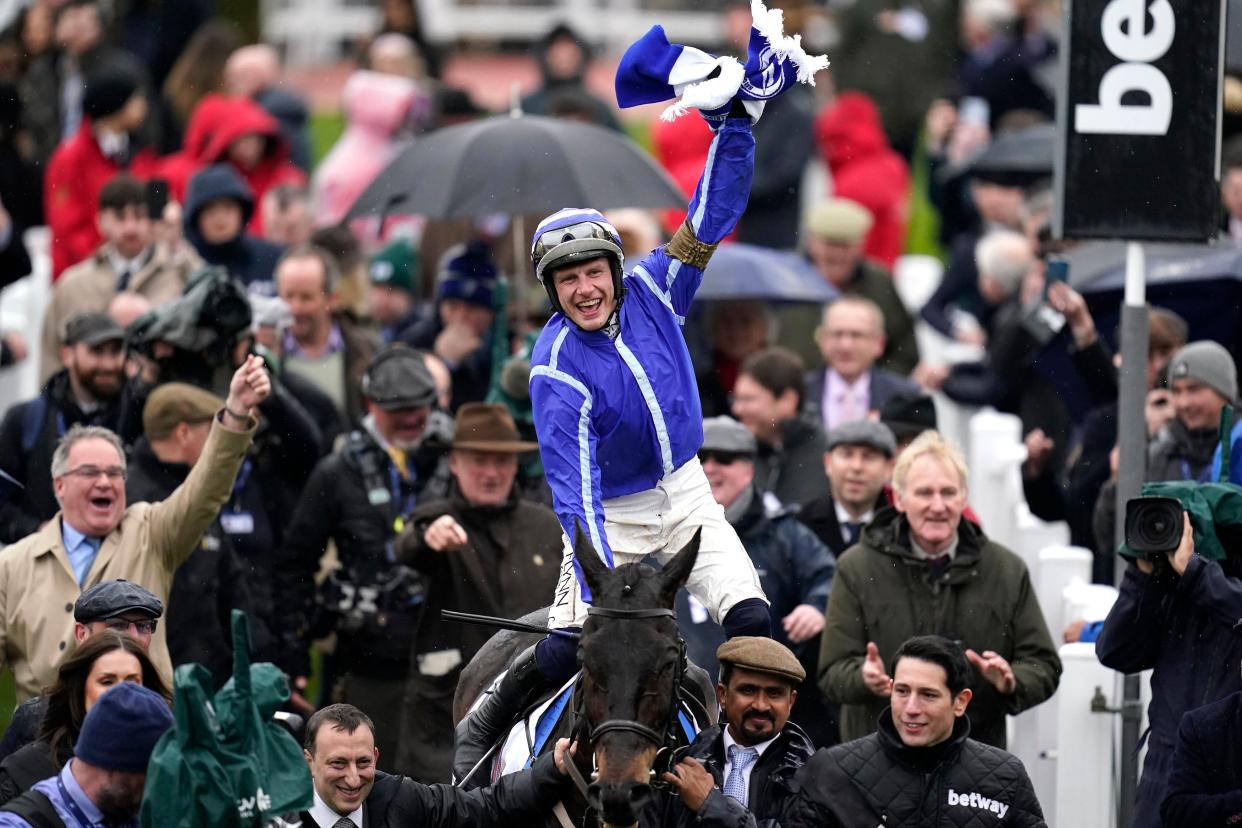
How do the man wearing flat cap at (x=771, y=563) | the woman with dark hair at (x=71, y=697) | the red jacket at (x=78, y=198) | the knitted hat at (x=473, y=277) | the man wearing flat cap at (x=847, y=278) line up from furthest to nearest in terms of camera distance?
1. the red jacket at (x=78, y=198)
2. the man wearing flat cap at (x=847, y=278)
3. the knitted hat at (x=473, y=277)
4. the man wearing flat cap at (x=771, y=563)
5. the woman with dark hair at (x=71, y=697)

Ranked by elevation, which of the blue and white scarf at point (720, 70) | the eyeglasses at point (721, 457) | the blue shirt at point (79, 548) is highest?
the blue and white scarf at point (720, 70)

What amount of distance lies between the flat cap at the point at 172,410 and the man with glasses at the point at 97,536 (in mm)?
692

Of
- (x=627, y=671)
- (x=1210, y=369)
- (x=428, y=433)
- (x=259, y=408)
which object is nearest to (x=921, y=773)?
(x=627, y=671)

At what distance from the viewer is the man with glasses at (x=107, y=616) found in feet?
26.9

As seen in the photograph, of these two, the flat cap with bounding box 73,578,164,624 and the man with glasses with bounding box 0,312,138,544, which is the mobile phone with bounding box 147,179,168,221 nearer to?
the man with glasses with bounding box 0,312,138,544

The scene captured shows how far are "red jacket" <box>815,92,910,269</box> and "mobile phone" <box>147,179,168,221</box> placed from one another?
6140mm

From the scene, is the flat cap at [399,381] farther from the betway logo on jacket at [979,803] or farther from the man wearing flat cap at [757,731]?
the betway logo on jacket at [979,803]

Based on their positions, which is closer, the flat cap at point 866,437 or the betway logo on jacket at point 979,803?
the betway logo on jacket at point 979,803

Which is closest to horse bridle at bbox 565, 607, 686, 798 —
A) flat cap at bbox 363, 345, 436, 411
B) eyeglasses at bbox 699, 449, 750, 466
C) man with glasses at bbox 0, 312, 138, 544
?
eyeglasses at bbox 699, 449, 750, 466

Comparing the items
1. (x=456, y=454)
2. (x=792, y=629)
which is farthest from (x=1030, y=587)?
(x=456, y=454)

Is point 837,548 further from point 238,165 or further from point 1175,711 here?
point 238,165

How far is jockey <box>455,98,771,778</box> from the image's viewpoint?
750cm

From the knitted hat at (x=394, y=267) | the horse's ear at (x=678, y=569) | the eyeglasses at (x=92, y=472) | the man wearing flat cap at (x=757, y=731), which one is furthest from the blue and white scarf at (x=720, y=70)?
the knitted hat at (x=394, y=267)

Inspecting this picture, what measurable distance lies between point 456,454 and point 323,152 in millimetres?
17538
